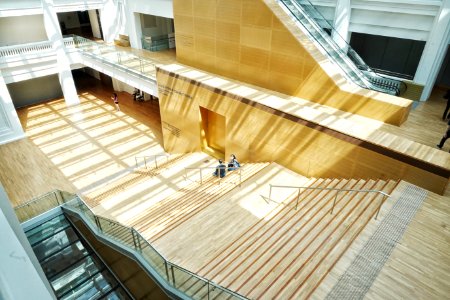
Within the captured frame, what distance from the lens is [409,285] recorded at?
5.02 metres

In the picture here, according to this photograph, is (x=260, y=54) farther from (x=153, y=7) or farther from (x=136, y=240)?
(x=153, y=7)

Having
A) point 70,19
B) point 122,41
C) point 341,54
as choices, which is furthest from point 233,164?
point 70,19

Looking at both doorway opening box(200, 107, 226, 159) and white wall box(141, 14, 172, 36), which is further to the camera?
white wall box(141, 14, 172, 36)

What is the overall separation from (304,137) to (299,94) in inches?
86.4

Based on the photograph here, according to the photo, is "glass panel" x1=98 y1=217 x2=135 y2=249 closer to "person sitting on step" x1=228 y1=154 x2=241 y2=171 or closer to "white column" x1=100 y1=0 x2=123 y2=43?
"person sitting on step" x1=228 y1=154 x2=241 y2=171

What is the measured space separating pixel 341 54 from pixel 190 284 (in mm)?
8960

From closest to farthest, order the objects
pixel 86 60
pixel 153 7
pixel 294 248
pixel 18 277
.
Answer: pixel 18 277, pixel 294 248, pixel 153 7, pixel 86 60

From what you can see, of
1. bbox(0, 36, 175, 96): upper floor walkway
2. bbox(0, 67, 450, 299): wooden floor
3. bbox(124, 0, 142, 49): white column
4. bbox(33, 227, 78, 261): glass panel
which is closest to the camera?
bbox(0, 67, 450, 299): wooden floor

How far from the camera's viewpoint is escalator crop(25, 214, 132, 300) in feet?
31.0

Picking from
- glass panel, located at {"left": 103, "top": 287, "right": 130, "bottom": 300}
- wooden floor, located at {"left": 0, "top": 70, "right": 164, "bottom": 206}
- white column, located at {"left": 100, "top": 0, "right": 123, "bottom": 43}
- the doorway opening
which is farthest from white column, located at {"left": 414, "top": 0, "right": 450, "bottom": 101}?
white column, located at {"left": 100, "top": 0, "right": 123, "bottom": 43}

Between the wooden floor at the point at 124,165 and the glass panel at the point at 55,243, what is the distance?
170cm

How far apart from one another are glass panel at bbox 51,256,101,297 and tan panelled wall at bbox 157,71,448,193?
6010 mm

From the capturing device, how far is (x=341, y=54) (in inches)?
416

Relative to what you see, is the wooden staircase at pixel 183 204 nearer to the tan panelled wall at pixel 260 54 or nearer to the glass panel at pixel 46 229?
the glass panel at pixel 46 229
